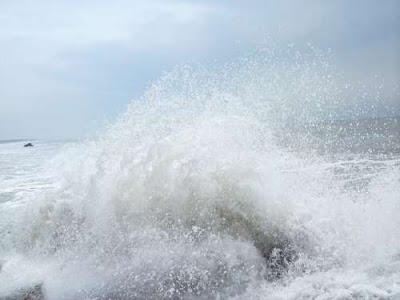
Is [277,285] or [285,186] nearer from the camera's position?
[277,285]

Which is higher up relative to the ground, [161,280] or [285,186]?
[285,186]

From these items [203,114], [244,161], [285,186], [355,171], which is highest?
→ [203,114]

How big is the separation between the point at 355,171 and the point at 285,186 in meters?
7.64

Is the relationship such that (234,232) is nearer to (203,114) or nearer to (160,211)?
(160,211)

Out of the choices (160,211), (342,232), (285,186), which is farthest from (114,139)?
(342,232)

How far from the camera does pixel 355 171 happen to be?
44.5 ft

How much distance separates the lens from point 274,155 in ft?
28.0

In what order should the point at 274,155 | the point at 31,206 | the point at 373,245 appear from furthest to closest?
the point at 274,155, the point at 31,206, the point at 373,245

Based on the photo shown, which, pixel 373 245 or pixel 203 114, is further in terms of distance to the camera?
pixel 203 114

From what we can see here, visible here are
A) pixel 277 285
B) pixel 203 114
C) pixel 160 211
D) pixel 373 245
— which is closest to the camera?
pixel 277 285

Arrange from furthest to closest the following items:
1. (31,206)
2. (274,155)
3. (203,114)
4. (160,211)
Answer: (203,114)
(274,155)
(31,206)
(160,211)

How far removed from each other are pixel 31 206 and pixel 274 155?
16.8 ft

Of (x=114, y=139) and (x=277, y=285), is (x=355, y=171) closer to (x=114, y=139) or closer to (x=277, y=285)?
(x=114, y=139)

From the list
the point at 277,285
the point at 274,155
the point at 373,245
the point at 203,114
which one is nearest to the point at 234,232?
the point at 277,285
